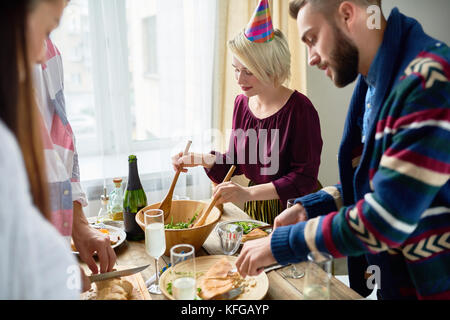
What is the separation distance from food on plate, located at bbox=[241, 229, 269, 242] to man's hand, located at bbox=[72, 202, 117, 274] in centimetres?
49

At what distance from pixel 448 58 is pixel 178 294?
2.93 feet

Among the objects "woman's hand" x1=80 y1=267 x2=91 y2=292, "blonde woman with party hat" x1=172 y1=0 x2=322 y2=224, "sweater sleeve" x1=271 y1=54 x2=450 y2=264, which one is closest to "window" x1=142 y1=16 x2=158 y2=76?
"blonde woman with party hat" x1=172 y1=0 x2=322 y2=224

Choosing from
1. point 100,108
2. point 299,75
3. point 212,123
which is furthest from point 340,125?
point 100,108

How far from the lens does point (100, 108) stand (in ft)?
8.46

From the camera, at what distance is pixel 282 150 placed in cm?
194

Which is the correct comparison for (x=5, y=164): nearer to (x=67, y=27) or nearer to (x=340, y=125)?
(x=67, y=27)

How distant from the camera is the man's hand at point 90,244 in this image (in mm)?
1240

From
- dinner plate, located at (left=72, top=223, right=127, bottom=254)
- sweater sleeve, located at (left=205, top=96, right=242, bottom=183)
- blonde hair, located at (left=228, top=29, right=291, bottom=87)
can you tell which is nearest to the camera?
dinner plate, located at (left=72, top=223, right=127, bottom=254)

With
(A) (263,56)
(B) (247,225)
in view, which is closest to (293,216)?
(B) (247,225)

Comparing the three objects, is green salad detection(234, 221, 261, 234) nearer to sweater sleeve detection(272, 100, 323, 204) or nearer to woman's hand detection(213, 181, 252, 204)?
woman's hand detection(213, 181, 252, 204)

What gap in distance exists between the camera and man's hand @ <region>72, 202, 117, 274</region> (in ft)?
4.07

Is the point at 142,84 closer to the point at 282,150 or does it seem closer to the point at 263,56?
the point at 263,56

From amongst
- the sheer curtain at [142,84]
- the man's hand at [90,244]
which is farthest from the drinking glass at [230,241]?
the sheer curtain at [142,84]

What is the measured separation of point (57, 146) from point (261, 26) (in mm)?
1165
